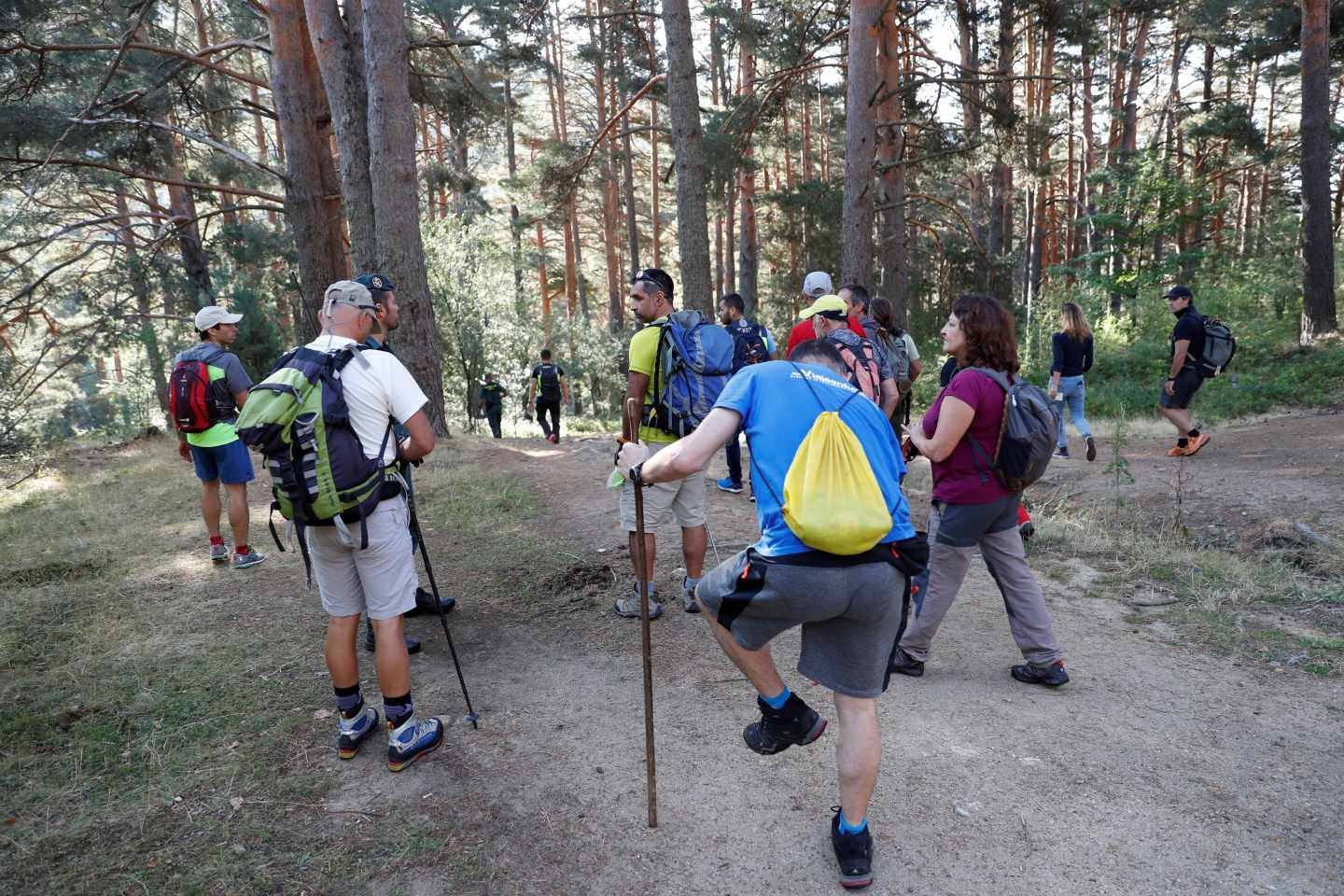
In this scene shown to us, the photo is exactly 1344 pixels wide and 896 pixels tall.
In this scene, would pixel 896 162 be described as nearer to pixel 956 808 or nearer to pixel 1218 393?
pixel 1218 393

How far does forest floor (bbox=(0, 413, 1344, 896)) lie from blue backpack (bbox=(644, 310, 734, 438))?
1298 millimetres

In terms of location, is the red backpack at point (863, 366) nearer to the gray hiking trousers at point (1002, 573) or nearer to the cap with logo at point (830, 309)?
the cap with logo at point (830, 309)

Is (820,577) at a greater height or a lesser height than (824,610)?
greater

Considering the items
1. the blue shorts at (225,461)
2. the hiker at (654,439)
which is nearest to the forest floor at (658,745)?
the hiker at (654,439)

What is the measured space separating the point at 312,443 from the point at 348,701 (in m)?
1.19

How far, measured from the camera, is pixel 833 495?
2178 mm

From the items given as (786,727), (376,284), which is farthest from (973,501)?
(376,284)

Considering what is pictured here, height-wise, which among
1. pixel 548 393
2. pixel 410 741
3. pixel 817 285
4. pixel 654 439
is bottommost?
pixel 410 741

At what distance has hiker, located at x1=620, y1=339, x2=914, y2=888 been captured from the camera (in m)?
2.26

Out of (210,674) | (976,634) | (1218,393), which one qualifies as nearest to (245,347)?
(210,674)

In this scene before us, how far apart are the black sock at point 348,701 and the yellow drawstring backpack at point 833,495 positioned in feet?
7.20

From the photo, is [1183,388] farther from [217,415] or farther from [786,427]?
[217,415]

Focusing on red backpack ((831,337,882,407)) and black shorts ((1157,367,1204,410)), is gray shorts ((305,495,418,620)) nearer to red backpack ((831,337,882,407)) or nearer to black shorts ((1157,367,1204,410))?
red backpack ((831,337,882,407))

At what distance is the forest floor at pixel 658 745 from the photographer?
2508 mm
